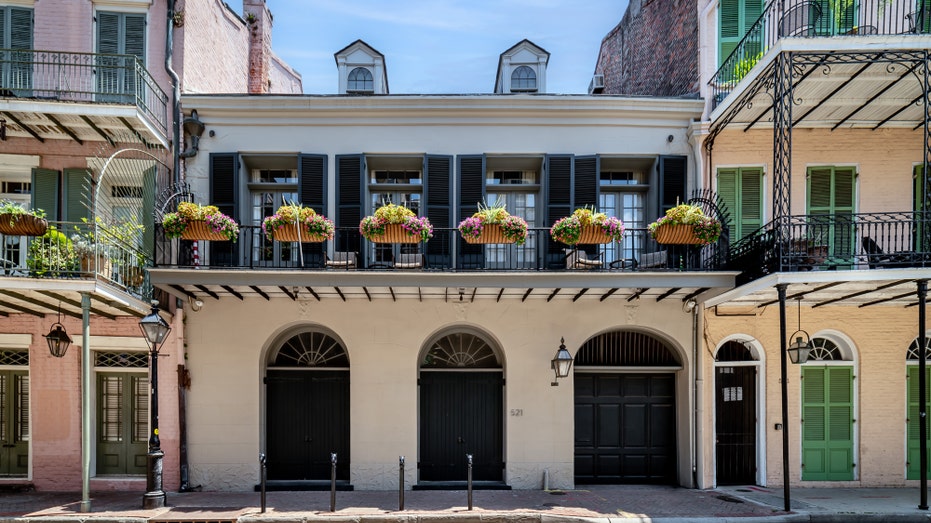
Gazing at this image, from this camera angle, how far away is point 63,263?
9633mm

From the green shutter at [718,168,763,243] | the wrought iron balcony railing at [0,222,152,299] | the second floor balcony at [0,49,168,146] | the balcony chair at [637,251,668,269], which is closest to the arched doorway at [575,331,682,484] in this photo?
the balcony chair at [637,251,668,269]

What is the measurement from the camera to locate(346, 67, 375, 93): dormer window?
47.4 ft

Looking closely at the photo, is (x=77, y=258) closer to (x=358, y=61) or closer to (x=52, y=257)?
(x=52, y=257)

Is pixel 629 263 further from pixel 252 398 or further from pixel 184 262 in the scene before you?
pixel 184 262

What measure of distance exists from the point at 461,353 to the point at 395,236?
10.2 feet

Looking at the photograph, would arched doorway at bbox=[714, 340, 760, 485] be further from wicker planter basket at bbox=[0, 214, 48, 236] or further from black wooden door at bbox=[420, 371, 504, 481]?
wicker planter basket at bbox=[0, 214, 48, 236]

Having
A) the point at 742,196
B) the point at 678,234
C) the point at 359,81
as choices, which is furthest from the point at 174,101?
the point at 742,196

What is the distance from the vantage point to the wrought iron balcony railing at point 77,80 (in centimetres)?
1138

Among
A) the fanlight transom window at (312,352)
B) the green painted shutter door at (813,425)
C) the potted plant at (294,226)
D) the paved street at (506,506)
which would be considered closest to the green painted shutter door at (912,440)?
the paved street at (506,506)

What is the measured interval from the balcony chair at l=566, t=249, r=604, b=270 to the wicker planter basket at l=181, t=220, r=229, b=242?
612cm

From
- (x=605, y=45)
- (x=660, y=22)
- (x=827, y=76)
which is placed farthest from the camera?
(x=605, y=45)

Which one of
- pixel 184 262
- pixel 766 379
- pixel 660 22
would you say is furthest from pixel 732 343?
pixel 184 262

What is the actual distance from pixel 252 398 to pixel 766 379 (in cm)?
989

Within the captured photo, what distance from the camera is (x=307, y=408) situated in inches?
472
